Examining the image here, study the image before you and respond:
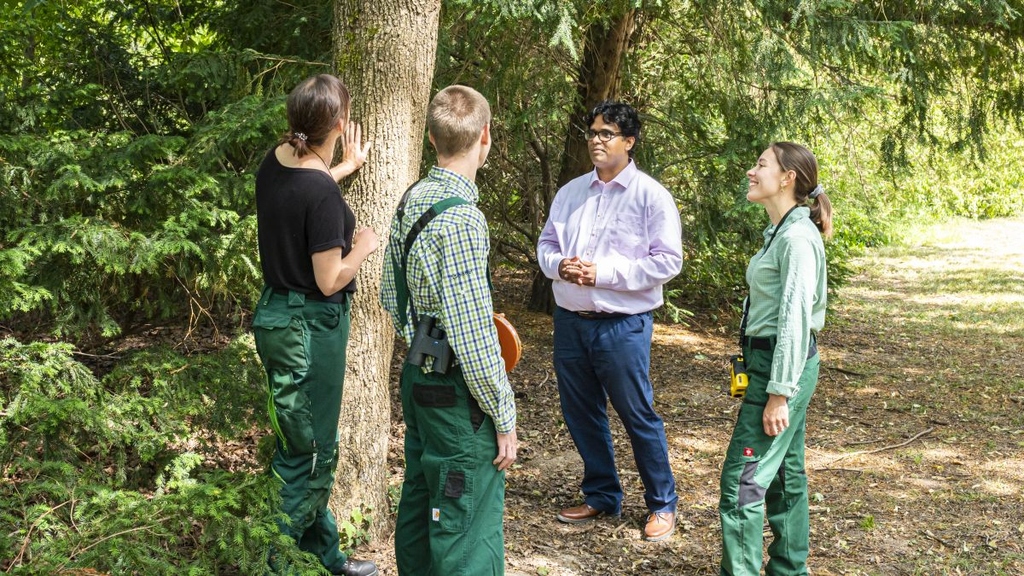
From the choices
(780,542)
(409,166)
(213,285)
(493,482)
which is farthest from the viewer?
(213,285)

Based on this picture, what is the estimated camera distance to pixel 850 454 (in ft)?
19.6

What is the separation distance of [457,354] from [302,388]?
A: 0.83 m

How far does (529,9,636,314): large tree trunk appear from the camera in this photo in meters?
8.16

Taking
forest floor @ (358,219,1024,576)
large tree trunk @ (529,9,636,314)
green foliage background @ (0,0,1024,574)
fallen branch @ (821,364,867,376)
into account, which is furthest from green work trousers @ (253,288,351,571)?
fallen branch @ (821,364,867,376)

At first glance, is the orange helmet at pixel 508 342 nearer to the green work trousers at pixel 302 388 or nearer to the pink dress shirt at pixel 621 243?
the green work trousers at pixel 302 388

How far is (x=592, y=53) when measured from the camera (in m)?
8.31

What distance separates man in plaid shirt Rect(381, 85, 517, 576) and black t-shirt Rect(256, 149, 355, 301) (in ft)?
1.05

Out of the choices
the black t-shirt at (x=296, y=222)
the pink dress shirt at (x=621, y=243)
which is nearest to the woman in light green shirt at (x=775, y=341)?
the pink dress shirt at (x=621, y=243)

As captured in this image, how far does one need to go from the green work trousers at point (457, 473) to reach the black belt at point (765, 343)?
1228 millimetres

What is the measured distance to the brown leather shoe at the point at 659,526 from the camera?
4.52 meters

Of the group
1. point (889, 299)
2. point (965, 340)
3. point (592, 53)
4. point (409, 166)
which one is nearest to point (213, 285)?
point (409, 166)

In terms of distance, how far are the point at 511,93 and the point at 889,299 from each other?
321 inches

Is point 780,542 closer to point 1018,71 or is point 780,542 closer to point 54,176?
point 54,176

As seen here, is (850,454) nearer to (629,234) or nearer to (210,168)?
(629,234)
